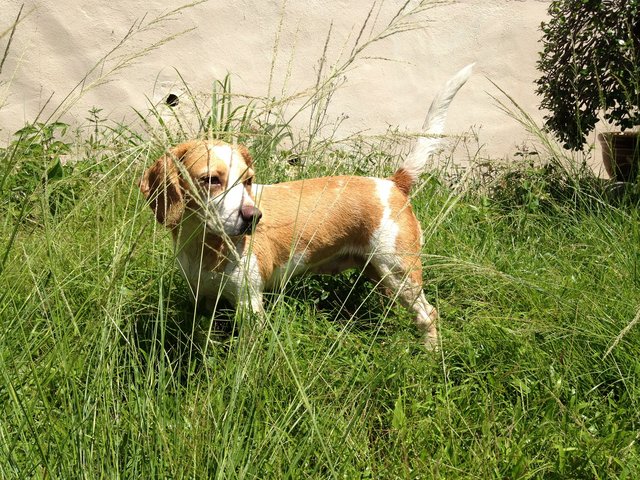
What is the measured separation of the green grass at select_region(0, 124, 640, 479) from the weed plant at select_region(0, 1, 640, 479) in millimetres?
11

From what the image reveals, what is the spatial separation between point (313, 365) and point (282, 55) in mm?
4438

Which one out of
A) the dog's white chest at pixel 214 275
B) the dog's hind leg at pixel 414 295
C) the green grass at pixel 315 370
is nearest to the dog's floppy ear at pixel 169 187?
the green grass at pixel 315 370

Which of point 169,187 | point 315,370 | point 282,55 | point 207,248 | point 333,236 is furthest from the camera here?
point 282,55

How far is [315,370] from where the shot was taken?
2098 millimetres

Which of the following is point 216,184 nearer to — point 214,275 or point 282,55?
point 214,275

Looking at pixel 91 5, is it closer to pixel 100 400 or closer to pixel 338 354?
pixel 338 354

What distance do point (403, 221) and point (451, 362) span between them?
814 millimetres

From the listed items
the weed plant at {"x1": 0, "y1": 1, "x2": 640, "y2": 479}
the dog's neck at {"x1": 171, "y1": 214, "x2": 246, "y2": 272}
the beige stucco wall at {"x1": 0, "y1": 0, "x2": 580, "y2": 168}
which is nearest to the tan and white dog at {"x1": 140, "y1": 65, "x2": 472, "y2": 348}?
the dog's neck at {"x1": 171, "y1": 214, "x2": 246, "y2": 272}

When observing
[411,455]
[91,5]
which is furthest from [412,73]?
[411,455]

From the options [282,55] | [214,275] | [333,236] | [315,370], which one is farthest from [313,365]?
[282,55]

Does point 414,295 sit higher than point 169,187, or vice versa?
point 169,187

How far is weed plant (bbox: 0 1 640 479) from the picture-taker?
6.15 feet

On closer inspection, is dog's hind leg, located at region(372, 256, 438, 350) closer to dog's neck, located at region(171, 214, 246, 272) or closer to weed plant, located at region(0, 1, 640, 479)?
weed plant, located at region(0, 1, 640, 479)

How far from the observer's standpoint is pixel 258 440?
81.5 inches
